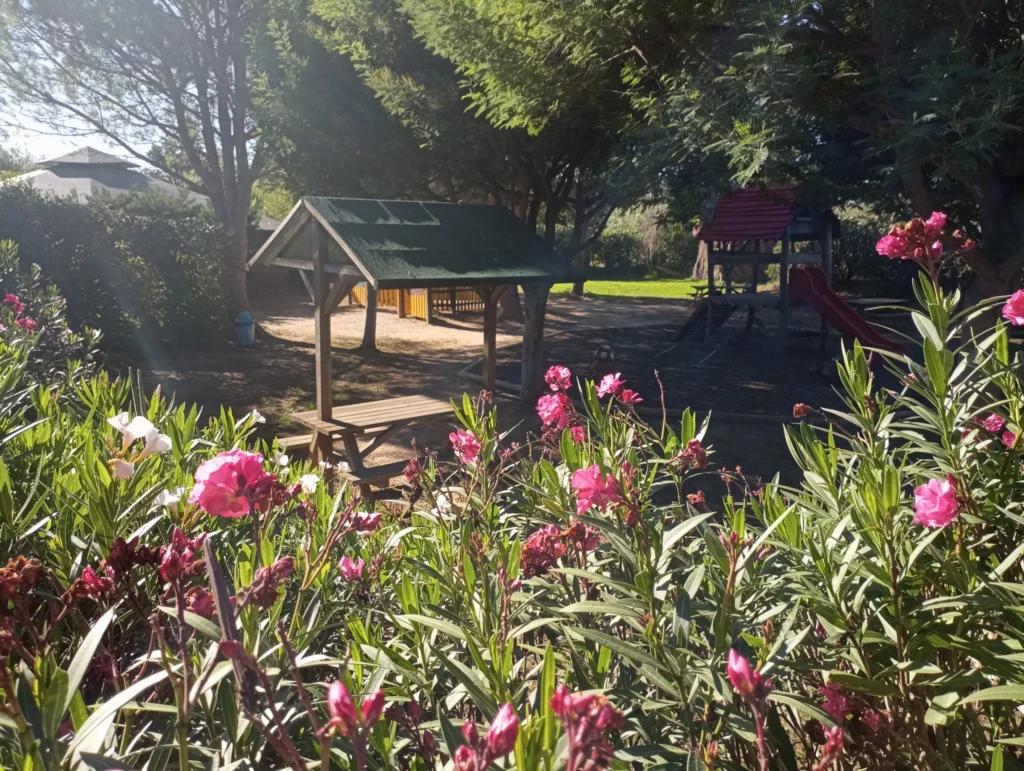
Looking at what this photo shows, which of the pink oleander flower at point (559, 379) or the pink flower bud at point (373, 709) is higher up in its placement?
the pink oleander flower at point (559, 379)

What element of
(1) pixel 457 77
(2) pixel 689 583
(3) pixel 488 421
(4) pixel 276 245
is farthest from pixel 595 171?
(2) pixel 689 583

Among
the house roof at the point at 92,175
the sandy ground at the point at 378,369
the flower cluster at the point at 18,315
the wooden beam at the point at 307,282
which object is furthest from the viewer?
the house roof at the point at 92,175

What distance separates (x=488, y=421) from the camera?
2418 mm

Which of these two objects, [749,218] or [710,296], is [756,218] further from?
[710,296]

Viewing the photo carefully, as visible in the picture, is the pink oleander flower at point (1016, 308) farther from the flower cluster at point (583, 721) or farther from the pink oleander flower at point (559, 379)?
the flower cluster at point (583, 721)

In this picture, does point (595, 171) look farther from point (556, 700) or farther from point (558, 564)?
point (556, 700)

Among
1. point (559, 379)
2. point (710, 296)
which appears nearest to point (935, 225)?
point (559, 379)

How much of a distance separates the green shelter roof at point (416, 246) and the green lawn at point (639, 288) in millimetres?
15958

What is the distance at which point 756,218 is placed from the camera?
49.7 ft

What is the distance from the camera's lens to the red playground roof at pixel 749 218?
14562 mm

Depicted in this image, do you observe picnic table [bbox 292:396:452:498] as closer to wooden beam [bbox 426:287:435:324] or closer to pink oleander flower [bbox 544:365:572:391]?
pink oleander flower [bbox 544:365:572:391]

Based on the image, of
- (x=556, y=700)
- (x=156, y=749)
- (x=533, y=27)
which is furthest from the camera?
(x=533, y=27)

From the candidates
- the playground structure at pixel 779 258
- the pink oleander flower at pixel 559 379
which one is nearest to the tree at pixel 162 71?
the playground structure at pixel 779 258

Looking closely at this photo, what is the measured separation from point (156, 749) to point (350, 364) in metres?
12.9
